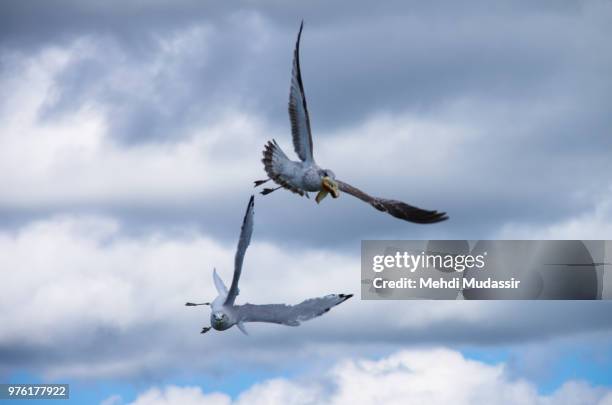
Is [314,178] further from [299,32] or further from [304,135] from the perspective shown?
[299,32]

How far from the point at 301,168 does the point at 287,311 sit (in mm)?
6826

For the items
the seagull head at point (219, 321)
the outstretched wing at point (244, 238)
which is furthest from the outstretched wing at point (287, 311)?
the outstretched wing at point (244, 238)

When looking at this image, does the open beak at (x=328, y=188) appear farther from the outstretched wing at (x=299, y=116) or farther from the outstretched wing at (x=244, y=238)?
the outstretched wing at (x=244, y=238)

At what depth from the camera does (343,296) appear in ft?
162

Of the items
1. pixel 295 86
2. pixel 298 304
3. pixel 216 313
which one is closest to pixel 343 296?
pixel 298 304

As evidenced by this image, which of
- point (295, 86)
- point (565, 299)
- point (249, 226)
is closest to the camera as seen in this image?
point (249, 226)

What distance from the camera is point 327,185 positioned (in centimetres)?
5244

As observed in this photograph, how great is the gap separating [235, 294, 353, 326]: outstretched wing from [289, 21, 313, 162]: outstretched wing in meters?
7.13

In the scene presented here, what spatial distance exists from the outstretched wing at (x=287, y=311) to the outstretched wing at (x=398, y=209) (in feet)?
15.4

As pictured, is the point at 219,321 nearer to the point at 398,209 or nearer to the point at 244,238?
the point at 244,238

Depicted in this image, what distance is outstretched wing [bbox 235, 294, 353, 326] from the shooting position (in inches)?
1969

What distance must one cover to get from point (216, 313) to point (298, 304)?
378 cm

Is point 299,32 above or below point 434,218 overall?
above

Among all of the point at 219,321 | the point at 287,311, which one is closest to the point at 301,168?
the point at 287,311
